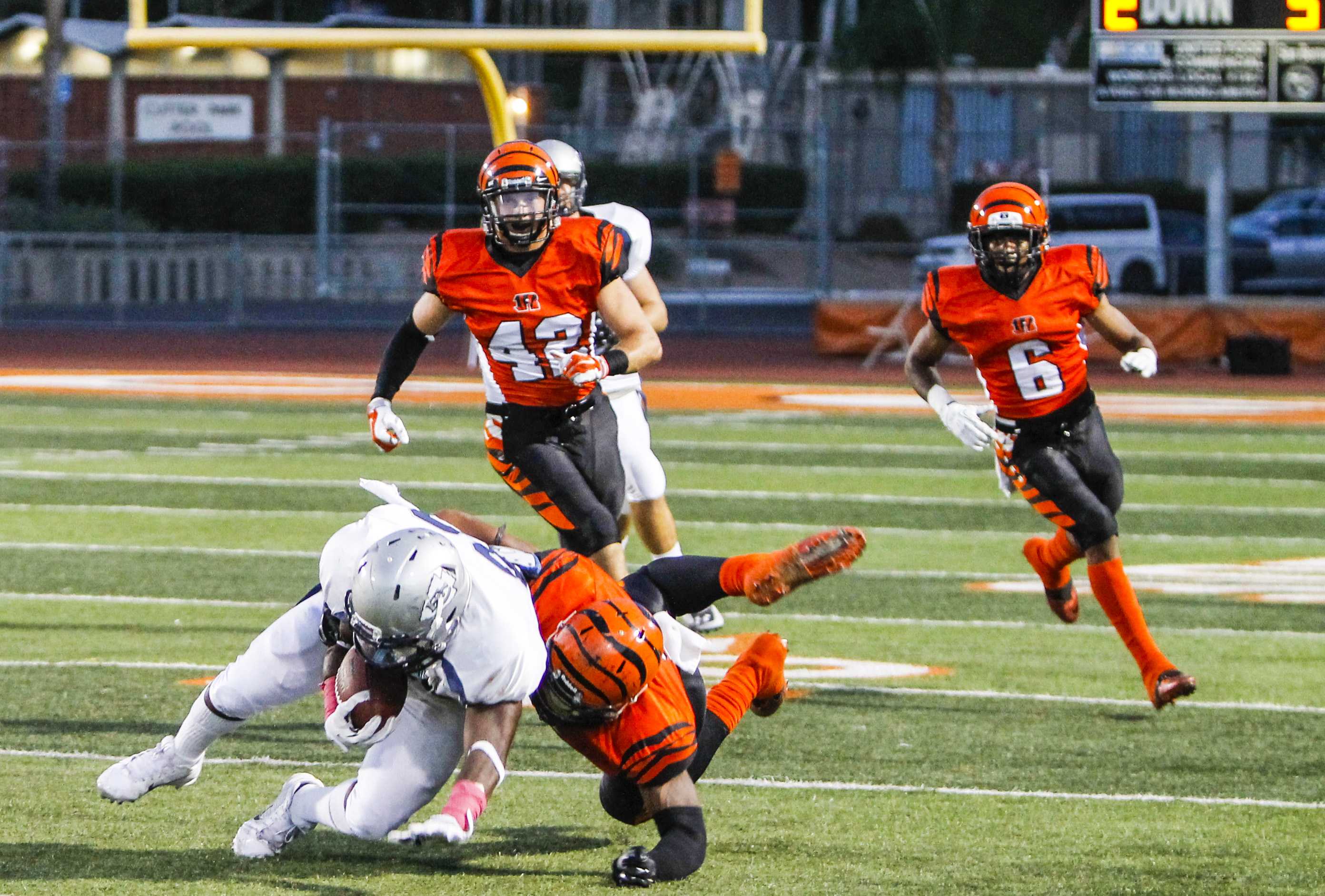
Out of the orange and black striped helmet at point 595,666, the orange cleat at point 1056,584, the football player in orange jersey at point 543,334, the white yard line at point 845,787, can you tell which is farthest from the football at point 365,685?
the orange cleat at point 1056,584

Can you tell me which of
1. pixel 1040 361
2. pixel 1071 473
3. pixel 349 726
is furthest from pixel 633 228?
pixel 349 726

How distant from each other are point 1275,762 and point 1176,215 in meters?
22.6

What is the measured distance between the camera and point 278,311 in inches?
964

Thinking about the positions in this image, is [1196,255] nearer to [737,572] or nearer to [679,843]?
[737,572]

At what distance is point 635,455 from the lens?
745 cm

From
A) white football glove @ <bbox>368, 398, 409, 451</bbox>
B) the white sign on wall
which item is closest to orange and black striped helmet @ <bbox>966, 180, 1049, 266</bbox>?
white football glove @ <bbox>368, 398, 409, 451</bbox>

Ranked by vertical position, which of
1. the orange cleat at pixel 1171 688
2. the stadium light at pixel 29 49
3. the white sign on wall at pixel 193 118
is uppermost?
the stadium light at pixel 29 49

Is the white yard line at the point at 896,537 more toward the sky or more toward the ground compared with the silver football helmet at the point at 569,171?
more toward the ground

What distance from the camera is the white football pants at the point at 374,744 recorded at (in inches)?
167

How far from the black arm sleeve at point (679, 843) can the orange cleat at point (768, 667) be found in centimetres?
51

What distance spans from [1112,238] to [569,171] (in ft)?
62.9

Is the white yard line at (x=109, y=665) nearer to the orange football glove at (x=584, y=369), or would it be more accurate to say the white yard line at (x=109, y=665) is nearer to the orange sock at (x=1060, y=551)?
the orange football glove at (x=584, y=369)

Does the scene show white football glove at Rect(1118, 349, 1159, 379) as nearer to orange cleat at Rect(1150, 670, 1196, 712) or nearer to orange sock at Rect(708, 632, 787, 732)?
orange cleat at Rect(1150, 670, 1196, 712)

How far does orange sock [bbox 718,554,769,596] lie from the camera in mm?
4918
